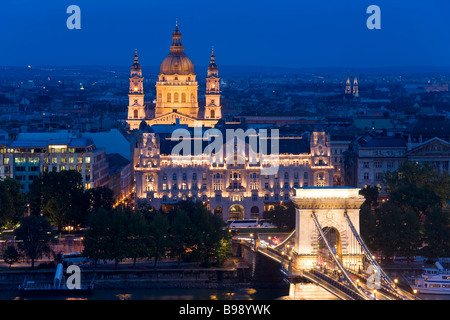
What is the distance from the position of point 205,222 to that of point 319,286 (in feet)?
42.1

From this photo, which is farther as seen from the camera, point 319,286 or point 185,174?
point 185,174

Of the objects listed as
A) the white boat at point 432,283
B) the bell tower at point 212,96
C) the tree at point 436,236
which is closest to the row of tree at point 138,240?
the tree at point 436,236

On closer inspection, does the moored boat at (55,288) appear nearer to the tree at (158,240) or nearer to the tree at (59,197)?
the tree at (158,240)

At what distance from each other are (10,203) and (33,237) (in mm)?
5147

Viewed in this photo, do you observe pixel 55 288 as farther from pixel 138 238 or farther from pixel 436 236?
pixel 436 236

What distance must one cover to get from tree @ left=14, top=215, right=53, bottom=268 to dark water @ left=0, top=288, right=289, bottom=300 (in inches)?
118

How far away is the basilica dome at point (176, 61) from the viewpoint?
93750 mm

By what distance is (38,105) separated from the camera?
533ft

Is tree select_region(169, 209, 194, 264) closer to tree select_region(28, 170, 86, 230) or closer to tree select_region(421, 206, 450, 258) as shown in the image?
tree select_region(28, 170, 86, 230)

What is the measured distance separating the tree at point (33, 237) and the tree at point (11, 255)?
1.07 ft

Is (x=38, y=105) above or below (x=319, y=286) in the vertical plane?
above

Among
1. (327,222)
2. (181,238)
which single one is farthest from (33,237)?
(327,222)
